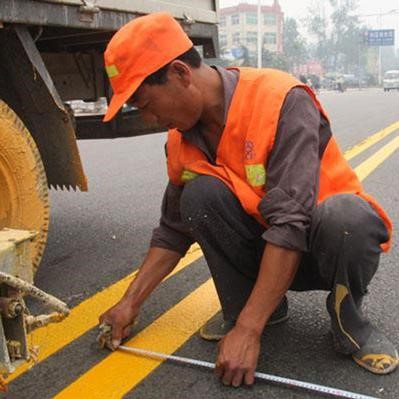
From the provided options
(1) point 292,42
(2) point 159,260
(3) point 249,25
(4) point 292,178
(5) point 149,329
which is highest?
(3) point 249,25

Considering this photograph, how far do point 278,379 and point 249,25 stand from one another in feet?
280

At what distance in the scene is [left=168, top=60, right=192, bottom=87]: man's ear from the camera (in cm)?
197

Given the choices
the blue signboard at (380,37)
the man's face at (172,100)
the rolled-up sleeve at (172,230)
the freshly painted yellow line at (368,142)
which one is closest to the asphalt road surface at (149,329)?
the rolled-up sleeve at (172,230)

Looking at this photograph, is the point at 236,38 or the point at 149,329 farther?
the point at 236,38

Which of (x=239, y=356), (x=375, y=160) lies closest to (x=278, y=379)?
(x=239, y=356)

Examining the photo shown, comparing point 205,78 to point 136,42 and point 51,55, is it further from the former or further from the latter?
point 51,55

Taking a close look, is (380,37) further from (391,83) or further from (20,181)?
(20,181)

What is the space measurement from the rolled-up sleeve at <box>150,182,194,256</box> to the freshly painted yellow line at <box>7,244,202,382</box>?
0.44 m

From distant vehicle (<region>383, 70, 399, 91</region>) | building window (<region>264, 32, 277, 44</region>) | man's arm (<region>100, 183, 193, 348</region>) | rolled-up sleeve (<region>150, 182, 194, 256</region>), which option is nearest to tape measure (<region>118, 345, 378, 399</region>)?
man's arm (<region>100, 183, 193, 348</region>)

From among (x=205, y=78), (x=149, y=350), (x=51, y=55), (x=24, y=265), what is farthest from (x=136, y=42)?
(x=51, y=55)

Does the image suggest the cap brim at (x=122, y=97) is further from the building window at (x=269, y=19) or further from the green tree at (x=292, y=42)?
the building window at (x=269, y=19)

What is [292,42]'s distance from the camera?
81.6 metres

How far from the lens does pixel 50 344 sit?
2.41 m

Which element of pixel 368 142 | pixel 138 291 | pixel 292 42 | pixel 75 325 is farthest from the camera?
pixel 292 42
